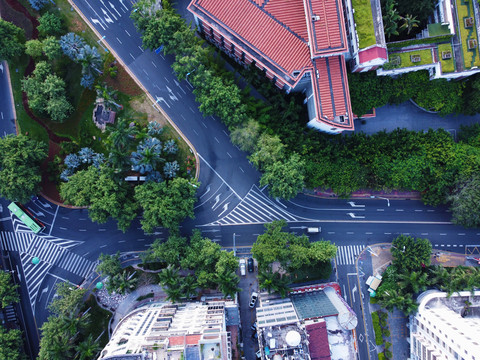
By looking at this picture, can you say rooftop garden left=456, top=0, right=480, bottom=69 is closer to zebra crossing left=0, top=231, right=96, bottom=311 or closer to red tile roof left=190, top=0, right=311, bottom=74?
red tile roof left=190, top=0, right=311, bottom=74

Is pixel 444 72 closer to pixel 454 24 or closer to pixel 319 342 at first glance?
pixel 454 24

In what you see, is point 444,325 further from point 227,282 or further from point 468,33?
point 468,33


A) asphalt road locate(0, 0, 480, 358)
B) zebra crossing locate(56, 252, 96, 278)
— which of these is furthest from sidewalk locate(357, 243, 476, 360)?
zebra crossing locate(56, 252, 96, 278)

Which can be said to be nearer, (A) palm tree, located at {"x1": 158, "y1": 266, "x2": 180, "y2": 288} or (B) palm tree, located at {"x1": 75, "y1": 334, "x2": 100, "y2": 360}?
(B) palm tree, located at {"x1": 75, "y1": 334, "x2": 100, "y2": 360}

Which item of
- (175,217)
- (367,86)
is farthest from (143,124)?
(367,86)

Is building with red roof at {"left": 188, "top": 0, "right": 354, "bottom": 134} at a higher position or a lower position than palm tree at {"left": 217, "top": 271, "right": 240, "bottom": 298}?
higher
